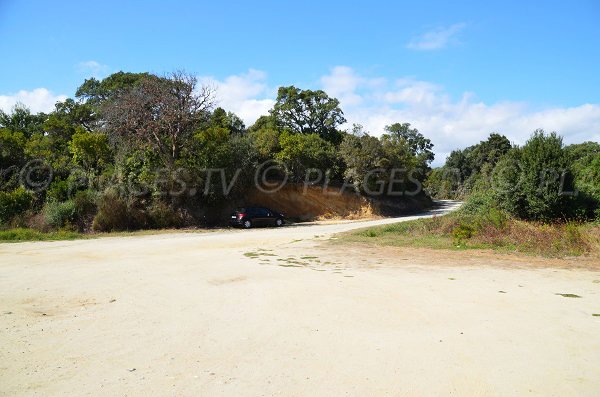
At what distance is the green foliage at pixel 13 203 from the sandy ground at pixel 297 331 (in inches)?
527

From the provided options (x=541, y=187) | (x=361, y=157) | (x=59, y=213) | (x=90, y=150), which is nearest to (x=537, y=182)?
(x=541, y=187)

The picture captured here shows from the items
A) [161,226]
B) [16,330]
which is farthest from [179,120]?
[16,330]

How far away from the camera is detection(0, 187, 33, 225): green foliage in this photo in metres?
22.8

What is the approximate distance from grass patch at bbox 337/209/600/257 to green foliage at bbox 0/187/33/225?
17.4 m

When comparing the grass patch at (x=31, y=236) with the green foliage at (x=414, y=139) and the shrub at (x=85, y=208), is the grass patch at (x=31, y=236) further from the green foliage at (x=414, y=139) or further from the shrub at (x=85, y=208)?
the green foliage at (x=414, y=139)

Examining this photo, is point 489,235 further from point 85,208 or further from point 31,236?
point 85,208

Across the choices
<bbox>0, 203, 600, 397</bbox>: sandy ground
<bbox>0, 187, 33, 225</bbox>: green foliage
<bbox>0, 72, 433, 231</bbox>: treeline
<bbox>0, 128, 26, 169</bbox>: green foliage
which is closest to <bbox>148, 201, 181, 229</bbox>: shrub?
<bbox>0, 72, 433, 231</bbox>: treeline

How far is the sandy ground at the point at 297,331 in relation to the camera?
4730 mm

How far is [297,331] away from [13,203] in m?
22.9

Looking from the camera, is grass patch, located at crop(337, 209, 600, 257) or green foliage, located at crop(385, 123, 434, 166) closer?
grass patch, located at crop(337, 209, 600, 257)

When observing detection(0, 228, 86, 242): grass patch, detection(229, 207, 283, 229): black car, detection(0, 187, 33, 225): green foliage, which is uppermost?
detection(0, 187, 33, 225): green foliage

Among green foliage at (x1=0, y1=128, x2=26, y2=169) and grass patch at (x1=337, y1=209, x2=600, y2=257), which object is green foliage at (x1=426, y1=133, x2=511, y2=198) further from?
green foliage at (x1=0, y1=128, x2=26, y2=169)

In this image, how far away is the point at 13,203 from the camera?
23.3 metres

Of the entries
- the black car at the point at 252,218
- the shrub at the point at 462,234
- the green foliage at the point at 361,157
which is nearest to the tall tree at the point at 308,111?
the green foliage at the point at 361,157
